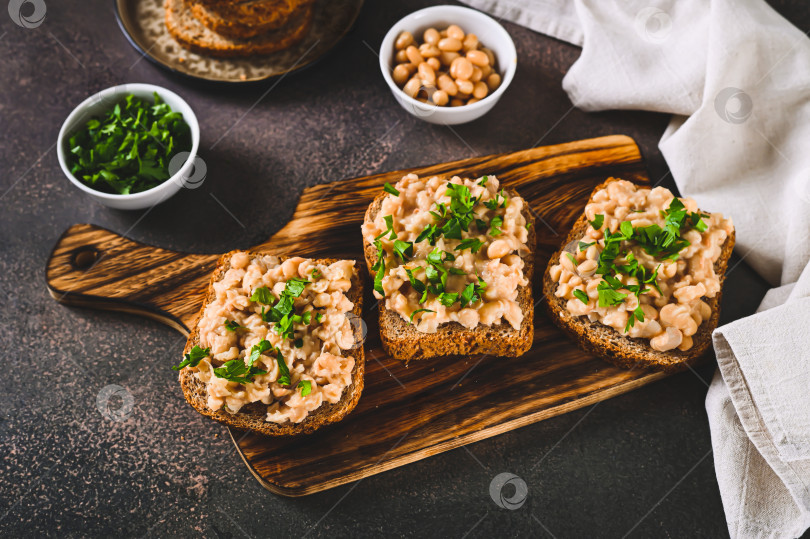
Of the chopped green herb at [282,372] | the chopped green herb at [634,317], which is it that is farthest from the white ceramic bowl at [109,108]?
the chopped green herb at [634,317]

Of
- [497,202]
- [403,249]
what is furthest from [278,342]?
[497,202]

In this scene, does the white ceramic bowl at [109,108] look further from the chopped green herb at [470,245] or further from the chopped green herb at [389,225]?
the chopped green herb at [470,245]

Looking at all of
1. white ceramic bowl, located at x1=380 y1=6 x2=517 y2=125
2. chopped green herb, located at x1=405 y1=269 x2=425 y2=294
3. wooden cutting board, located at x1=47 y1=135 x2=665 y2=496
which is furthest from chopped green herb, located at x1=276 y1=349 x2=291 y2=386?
white ceramic bowl, located at x1=380 y1=6 x2=517 y2=125

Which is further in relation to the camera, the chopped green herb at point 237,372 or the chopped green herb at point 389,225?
the chopped green herb at point 389,225

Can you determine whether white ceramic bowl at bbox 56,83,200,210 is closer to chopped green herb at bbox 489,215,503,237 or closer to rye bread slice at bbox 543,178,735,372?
chopped green herb at bbox 489,215,503,237

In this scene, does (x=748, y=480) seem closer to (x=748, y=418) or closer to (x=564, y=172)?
(x=748, y=418)

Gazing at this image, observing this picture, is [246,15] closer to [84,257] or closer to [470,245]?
[84,257]

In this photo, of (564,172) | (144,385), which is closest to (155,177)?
(144,385)
